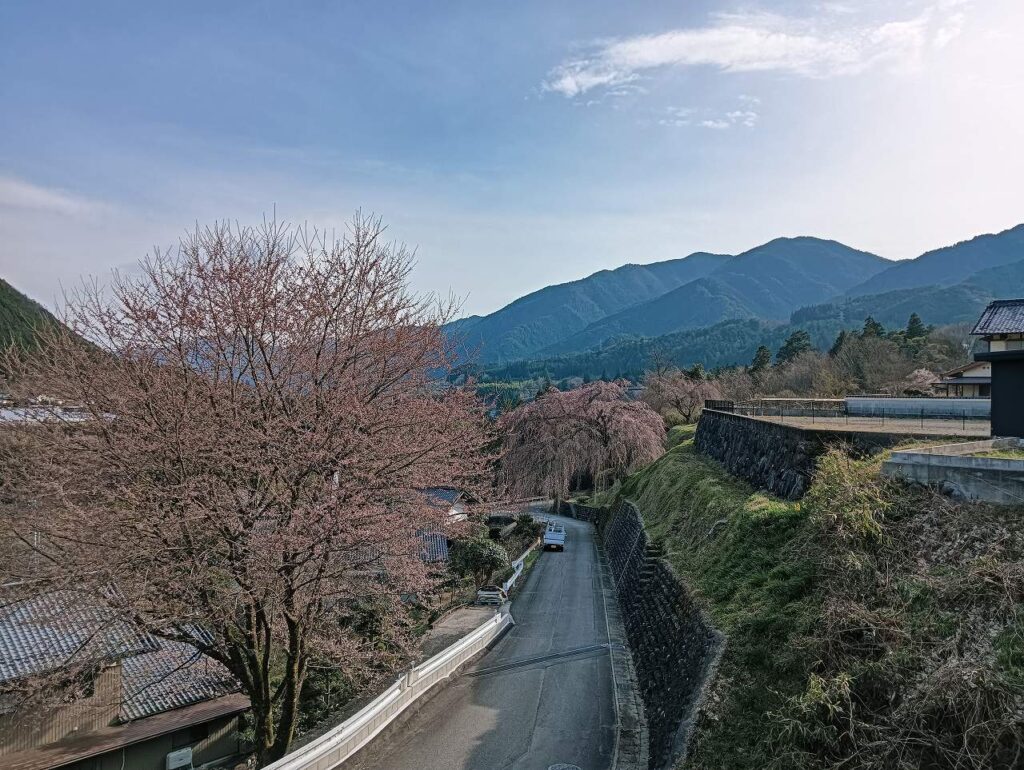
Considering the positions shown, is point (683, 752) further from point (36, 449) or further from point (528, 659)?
point (36, 449)

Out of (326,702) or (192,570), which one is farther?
(326,702)

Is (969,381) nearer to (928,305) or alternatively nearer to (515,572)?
(515,572)

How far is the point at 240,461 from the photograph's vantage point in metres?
8.13

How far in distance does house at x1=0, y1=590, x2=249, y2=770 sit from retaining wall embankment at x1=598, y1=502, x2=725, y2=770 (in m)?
7.18

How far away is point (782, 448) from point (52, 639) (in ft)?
55.3

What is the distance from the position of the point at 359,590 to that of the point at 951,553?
8353mm

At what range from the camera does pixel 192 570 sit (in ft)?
25.5

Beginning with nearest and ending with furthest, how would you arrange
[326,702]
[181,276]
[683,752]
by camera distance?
[683,752], [181,276], [326,702]

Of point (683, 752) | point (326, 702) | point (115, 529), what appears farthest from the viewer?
point (326, 702)

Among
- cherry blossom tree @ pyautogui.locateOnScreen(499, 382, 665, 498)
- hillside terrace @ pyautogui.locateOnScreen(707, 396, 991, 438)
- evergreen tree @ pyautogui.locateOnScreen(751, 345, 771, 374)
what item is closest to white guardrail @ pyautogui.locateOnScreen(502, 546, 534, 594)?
cherry blossom tree @ pyautogui.locateOnScreen(499, 382, 665, 498)

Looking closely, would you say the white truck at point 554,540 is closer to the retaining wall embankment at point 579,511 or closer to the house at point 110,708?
the retaining wall embankment at point 579,511

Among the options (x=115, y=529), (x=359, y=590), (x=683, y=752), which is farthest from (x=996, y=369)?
(x=115, y=529)

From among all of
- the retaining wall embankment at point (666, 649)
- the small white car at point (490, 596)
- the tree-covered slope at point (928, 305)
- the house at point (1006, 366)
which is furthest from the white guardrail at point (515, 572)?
the tree-covered slope at point (928, 305)

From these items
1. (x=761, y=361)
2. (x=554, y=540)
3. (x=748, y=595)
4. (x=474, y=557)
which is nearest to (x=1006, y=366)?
(x=748, y=595)
